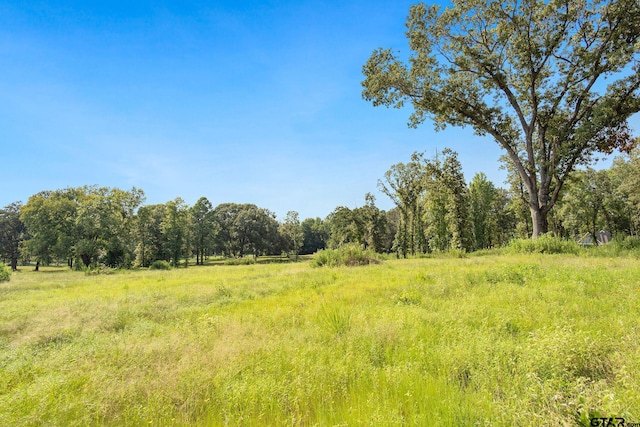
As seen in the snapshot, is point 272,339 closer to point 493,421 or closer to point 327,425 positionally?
point 327,425

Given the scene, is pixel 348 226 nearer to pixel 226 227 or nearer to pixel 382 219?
pixel 382 219

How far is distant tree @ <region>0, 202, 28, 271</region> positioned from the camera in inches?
2399

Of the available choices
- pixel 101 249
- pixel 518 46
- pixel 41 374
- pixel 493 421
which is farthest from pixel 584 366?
pixel 101 249

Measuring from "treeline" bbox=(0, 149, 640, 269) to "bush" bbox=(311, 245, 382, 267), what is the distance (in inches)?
625

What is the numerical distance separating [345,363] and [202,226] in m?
61.6

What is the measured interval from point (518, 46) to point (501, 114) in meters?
4.37

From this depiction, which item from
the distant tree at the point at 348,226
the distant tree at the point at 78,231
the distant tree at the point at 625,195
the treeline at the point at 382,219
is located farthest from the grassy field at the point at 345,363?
the distant tree at the point at 348,226

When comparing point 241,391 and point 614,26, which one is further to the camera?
point 614,26

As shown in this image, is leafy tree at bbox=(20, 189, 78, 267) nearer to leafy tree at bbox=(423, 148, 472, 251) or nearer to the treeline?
the treeline

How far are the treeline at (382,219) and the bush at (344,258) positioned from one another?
52.1 feet

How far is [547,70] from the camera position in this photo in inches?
782

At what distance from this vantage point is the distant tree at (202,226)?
2368 inches

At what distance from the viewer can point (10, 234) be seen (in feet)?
205

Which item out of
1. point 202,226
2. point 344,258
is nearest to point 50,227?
point 202,226
